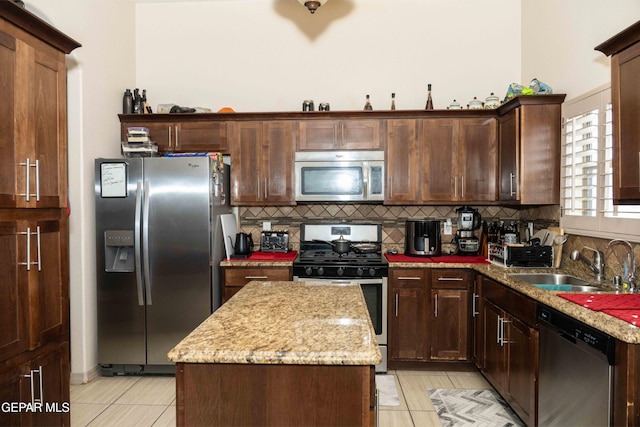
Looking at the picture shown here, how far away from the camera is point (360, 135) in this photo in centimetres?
364

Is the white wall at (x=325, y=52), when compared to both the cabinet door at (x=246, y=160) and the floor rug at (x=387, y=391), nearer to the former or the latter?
the cabinet door at (x=246, y=160)

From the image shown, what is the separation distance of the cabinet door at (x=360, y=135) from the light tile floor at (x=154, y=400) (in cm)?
207

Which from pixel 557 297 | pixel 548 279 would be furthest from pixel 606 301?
pixel 548 279

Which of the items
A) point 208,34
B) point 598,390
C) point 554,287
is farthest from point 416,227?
point 208,34

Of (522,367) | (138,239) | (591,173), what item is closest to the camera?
(522,367)

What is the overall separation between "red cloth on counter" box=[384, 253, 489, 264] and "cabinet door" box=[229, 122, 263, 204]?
1.43 metres

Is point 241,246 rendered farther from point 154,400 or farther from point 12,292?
point 12,292

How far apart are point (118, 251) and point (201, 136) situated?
128 centimetres

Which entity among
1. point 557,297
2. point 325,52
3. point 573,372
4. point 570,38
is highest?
point 325,52

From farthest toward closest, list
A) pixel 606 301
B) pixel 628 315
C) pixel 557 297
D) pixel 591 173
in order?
pixel 591 173 < pixel 557 297 < pixel 606 301 < pixel 628 315

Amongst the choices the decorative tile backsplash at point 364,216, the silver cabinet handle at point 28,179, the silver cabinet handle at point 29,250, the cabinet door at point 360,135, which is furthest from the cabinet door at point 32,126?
the cabinet door at point 360,135

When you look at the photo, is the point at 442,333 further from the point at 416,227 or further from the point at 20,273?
the point at 20,273

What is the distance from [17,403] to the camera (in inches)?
74.8

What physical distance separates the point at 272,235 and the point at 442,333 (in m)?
1.85
